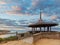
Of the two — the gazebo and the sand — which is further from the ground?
the gazebo

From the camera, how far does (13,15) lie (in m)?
3.19

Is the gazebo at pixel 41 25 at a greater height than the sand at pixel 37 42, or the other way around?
the gazebo at pixel 41 25

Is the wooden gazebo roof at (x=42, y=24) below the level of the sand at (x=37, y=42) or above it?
above

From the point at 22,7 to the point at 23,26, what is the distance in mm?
432

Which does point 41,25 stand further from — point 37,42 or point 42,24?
point 37,42

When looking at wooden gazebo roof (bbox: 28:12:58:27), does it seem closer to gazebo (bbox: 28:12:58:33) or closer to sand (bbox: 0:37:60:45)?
gazebo (bbox: 28:12:58:33)

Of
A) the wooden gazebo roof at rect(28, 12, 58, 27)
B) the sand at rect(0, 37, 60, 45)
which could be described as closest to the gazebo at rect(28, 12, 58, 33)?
the wooden gazebo roof at rect(28, 12, 58, 27)

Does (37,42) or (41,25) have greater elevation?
(41,25)

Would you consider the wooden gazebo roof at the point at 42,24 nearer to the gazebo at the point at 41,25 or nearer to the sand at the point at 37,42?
the gazebo at the point at 41,25

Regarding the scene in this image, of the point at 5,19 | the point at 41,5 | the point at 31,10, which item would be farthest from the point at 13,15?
the point at 41,5

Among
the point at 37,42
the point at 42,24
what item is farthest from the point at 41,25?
the point at 37,42

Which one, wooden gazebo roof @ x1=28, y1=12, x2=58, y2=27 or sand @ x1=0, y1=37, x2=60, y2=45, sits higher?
wooden gazebo roof @ x1=28, y1=12, x2=58, y2=27


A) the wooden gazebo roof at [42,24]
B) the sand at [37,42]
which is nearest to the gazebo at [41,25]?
the wooden gazebo roof at [42,24]

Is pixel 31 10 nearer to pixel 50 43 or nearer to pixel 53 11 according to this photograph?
pixel 53 11
